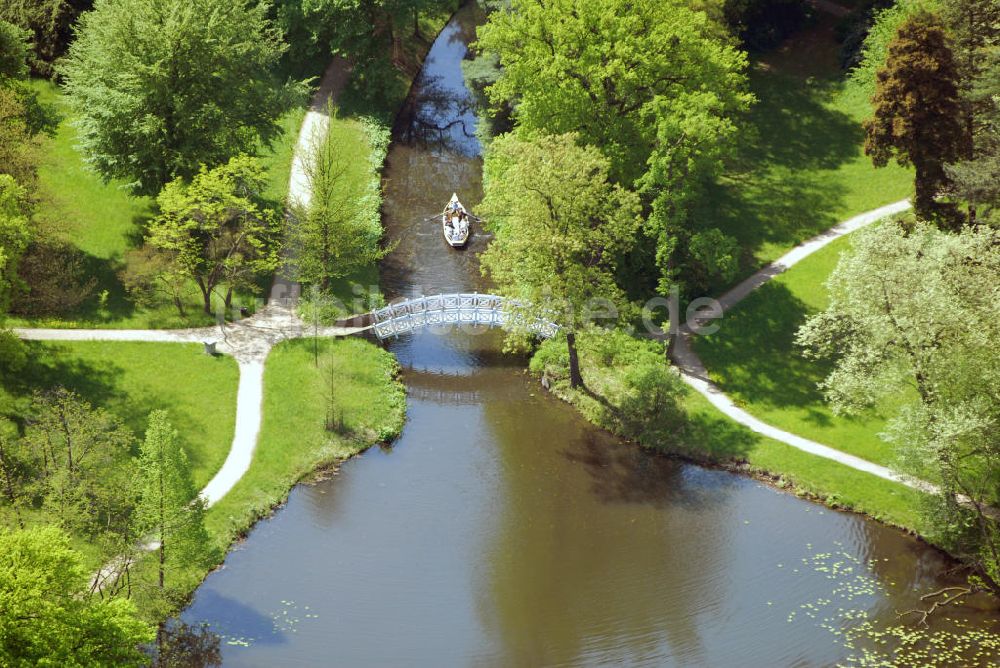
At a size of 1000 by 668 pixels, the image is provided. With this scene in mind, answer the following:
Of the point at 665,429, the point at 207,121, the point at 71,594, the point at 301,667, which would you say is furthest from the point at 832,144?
the point at 71,594

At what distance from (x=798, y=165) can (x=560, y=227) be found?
74.5 feet

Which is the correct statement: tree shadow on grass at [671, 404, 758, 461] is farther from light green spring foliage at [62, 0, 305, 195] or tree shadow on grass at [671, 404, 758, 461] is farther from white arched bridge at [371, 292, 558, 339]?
light green spring foliage at [62, 0, 305, 195]

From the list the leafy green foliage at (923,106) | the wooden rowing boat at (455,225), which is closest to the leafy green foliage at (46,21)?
the wooden rowing boat at (455,225)

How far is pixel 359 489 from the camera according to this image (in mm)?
45750

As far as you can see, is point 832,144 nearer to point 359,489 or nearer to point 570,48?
point 570,48

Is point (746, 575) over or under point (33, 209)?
under

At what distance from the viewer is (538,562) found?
42.2 meters

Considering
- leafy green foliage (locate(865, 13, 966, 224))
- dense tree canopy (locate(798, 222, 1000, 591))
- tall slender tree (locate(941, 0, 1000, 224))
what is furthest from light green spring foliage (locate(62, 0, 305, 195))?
tall slender tree (locate(941, 0, 1000, 224))

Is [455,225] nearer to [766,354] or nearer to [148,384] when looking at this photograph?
[766,354]

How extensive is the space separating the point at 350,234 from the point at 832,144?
2925cm

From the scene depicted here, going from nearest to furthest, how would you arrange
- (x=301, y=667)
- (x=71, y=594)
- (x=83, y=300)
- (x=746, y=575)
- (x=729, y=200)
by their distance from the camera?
(x=71, y=594) < (x=301, y=667) < (x=746, y=575) < (x=83, y=300) < (x=729, y=200)

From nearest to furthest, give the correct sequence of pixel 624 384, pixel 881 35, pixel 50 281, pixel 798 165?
1. pixel 624 384
2. pixel 50 281
3. pixel 881 35
4. pixel 798 165

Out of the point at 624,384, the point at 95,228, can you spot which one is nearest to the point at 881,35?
the point at 624,384

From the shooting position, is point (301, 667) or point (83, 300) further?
point (83, 300)
